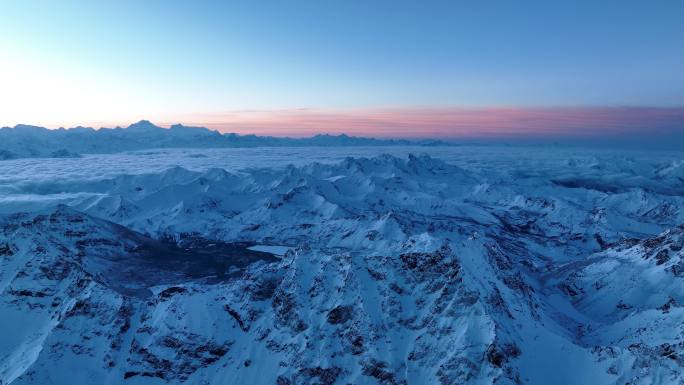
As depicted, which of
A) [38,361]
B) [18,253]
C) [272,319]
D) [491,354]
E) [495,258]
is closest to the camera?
[491,354]

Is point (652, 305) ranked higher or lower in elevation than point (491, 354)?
lower

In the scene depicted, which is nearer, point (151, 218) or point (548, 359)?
point (548, 359)

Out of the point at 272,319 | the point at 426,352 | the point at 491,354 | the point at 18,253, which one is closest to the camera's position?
the point at 491,354

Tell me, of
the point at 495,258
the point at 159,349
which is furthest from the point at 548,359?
the point at 159,349

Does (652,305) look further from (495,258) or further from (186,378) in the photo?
(186,378)

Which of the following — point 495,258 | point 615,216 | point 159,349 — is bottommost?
point 615,216

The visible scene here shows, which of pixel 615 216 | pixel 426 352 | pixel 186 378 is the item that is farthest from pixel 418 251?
pixel 615 216

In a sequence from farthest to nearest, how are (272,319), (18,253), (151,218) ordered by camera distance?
(151,218)
(18,253)
(272,319)

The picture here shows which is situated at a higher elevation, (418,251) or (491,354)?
(418,251)

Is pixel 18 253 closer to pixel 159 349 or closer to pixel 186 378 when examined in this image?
pixel 159 349
